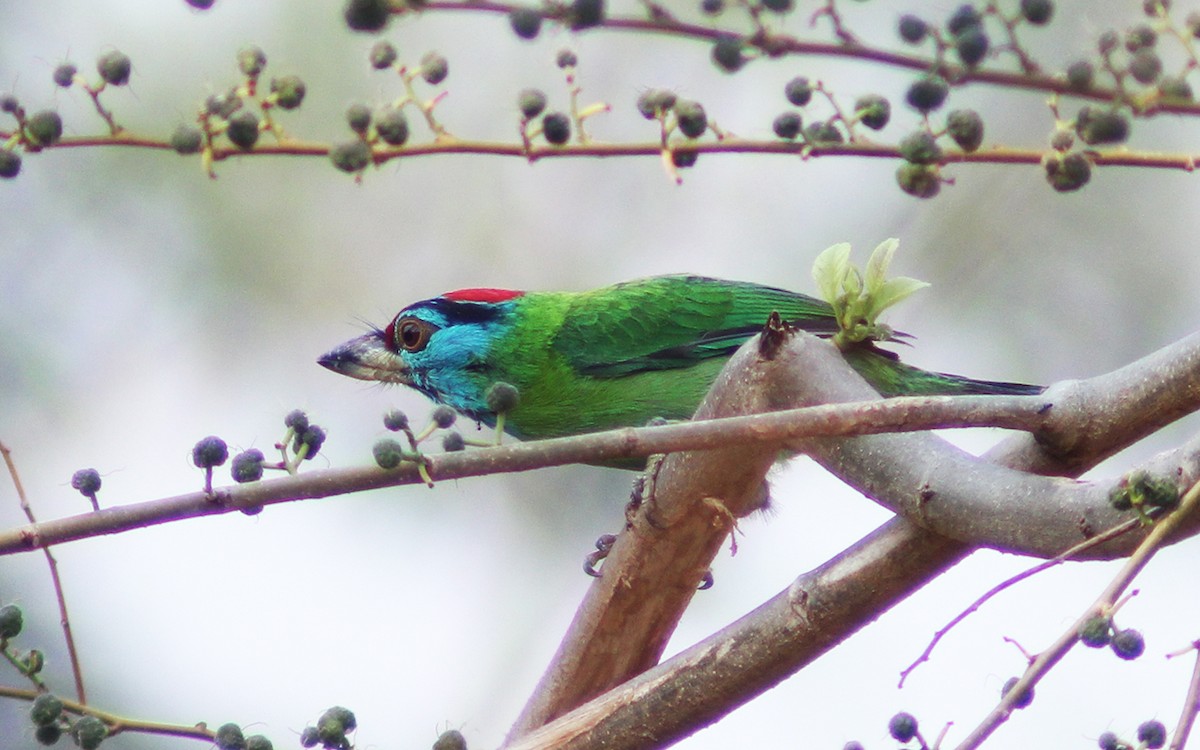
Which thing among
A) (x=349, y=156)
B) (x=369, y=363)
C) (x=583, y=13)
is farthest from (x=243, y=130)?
(x=369, y=363)

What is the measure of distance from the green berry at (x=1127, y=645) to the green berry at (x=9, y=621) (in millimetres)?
1561

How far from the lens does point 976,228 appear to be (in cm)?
615

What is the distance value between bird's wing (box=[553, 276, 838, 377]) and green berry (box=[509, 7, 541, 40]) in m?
2.58

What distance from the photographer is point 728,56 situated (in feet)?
5.45

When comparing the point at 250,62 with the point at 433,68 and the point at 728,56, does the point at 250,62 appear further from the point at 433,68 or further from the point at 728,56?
the point at 728,56

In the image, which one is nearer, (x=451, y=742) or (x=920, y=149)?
(x=920, y=149)

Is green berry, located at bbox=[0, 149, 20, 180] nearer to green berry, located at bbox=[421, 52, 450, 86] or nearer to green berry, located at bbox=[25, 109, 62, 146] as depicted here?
green berry, located at bbox=[25, 109, 62, 146]

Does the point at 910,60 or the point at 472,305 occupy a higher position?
the point at 472,305

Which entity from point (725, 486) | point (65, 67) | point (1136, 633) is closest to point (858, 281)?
point (725, 486)

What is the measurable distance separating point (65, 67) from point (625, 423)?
2368mm

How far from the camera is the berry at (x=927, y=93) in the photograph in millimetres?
1618

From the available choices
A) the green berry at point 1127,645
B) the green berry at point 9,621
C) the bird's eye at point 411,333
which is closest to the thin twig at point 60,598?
the green berry at point 9,621

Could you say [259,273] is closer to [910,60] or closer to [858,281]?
[858,281]

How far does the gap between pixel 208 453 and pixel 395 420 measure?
0.84 feet
